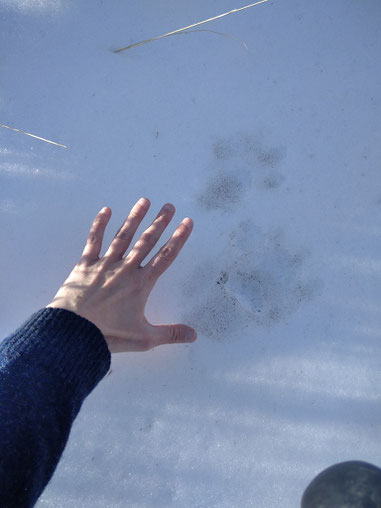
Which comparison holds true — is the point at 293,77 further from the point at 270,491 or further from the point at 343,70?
the point at 270,491

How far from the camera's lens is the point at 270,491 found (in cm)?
105

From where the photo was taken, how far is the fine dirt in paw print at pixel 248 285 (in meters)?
1.15

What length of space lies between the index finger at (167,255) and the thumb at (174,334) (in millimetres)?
118

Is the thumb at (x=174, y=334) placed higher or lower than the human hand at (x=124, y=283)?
lower

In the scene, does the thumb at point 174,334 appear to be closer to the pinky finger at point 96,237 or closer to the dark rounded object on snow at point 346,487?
the pinky finger at point 96,237

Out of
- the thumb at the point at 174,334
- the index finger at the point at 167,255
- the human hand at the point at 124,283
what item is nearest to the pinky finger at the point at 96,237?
the human hand at the point at 124,283

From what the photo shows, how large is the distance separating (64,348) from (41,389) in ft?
0.30

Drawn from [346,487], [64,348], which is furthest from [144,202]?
[346,487]

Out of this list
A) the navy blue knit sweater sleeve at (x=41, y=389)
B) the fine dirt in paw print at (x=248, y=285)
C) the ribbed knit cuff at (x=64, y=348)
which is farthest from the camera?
the fine dirt in paw print at (x=248, y=285)

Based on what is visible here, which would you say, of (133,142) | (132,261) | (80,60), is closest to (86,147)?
(133,142)

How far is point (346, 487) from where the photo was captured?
3.28 ft

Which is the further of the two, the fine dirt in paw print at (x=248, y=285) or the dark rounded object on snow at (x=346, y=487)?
the fine dirt in paw print at (x=248, y=285)

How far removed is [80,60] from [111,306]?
702mm

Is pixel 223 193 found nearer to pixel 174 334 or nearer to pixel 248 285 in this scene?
pixel 248 285
